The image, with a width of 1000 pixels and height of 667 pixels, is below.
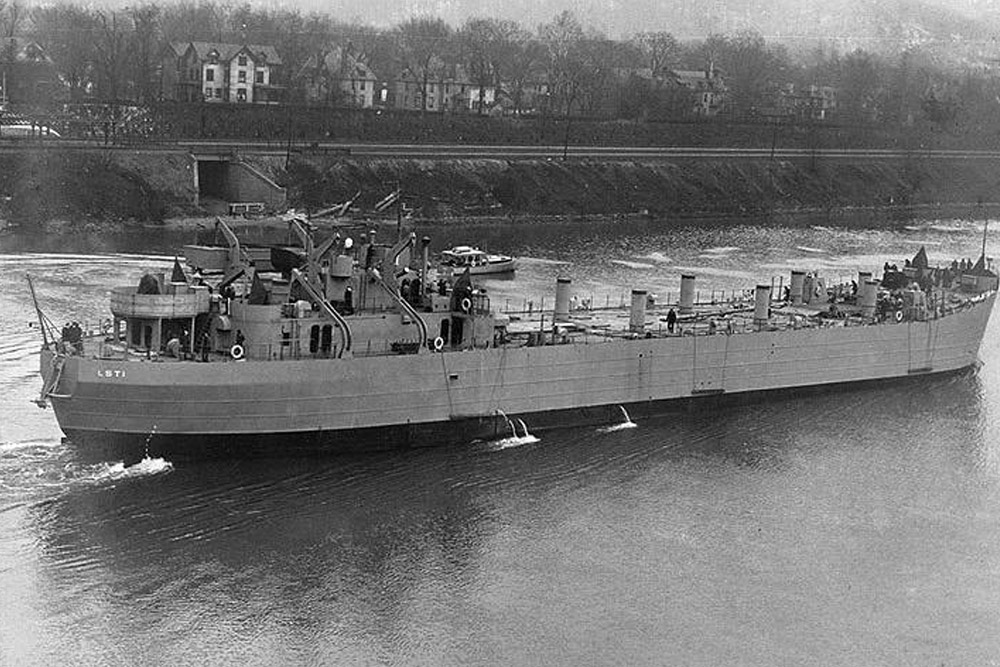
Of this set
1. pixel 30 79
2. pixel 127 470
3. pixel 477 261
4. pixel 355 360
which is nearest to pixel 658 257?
pixel 477 261

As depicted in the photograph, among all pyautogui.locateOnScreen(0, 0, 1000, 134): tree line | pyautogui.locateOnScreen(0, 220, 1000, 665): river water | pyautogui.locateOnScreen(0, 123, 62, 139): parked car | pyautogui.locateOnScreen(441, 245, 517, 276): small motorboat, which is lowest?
pyautogui.locateOnScreen(0, 220, 1000, 665): river water

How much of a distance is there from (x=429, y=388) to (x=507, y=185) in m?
53.9

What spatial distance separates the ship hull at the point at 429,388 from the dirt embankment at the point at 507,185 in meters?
37.4

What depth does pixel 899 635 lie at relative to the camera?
26203 millimetres

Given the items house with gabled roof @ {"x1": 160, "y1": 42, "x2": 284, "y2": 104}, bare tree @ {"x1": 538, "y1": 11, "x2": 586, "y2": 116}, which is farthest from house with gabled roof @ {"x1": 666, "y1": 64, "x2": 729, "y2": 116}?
house with gabled roof @ {"x1": 160, "y1": 42, "x2": 284, "y2": 104}

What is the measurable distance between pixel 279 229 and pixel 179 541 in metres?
44.5

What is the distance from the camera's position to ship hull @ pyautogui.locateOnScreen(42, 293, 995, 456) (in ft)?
103

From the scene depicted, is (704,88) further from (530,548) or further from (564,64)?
(530,548)

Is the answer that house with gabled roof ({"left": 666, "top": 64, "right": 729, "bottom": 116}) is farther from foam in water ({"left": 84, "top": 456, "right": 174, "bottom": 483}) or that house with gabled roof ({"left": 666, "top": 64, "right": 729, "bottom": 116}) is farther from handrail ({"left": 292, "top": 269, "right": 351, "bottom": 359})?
foam in water ({"left": 84, "top": 456, "right": 174, "bottom": 483})

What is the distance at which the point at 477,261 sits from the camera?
6244 cm

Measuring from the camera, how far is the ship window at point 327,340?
110 ft

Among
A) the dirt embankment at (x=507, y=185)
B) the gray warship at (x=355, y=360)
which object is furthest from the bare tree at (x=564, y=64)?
the gray warship at (x=355, y=360)

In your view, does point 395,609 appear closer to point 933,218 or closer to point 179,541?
point 179,541

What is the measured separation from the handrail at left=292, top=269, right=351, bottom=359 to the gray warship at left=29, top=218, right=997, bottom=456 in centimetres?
6
